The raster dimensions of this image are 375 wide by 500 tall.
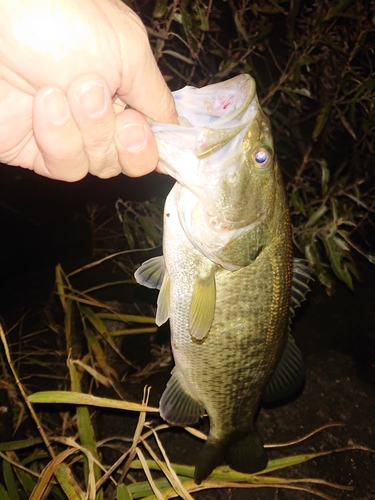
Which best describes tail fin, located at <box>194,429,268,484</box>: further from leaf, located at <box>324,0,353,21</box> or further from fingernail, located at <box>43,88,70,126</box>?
leaf, located at <box>324,0,353,21</box>

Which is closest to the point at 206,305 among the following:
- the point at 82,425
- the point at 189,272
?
the point at 189,272

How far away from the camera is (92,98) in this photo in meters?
1.14

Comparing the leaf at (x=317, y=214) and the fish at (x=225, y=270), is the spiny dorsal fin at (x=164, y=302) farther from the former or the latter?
the leaf at (x=317, y=214)

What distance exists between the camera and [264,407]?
3.18m

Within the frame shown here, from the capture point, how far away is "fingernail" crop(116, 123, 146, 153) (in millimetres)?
1300

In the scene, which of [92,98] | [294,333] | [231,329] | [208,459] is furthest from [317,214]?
[92,98]

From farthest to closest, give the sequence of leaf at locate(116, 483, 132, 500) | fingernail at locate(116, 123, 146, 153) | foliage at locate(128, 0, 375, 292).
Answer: foliage at locate(128, 0, 375, 292)
leaf at locate(116, 483, 132, 500)
fingernail at locate(116, 123, 146, 153)

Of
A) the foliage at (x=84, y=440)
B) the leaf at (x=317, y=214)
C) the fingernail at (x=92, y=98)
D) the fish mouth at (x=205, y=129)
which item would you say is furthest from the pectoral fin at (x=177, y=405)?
the leaf at (x=317, y=214)

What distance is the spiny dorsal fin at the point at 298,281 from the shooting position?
2.02 m

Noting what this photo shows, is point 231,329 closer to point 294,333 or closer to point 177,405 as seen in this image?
point 177,405

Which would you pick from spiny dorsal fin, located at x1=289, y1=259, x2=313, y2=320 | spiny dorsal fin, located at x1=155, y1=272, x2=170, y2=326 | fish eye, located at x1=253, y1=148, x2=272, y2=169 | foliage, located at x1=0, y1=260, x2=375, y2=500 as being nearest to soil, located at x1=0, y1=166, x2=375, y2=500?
foliage, located at x1=0, y1=260, x2=375, y2=500

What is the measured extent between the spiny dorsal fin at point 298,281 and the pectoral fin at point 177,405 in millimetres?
659

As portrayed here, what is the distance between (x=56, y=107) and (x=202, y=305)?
0.93m

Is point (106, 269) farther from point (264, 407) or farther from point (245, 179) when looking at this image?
point (245, 179)
